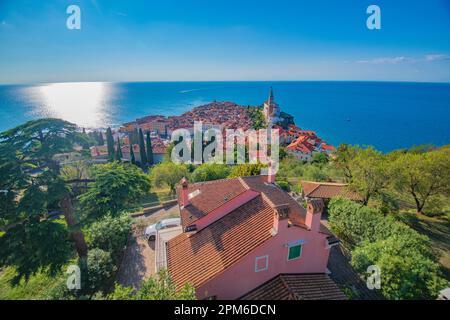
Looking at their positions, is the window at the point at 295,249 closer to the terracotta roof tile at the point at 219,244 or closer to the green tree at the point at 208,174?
the terracotta roof tile at the point at 219,244

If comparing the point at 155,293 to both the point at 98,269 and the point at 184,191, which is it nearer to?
the point at 98,269

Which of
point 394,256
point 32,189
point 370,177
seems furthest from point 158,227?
point 370,177

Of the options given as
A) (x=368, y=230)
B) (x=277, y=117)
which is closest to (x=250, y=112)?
(x=277, y=117)

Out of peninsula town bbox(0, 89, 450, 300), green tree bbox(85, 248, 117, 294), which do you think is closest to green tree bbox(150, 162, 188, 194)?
peninsula town bbox(0, 89, 450, 300)

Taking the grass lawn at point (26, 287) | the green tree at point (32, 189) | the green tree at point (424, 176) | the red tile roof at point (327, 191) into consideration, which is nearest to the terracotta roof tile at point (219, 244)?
the green tree at point (32, 189)
